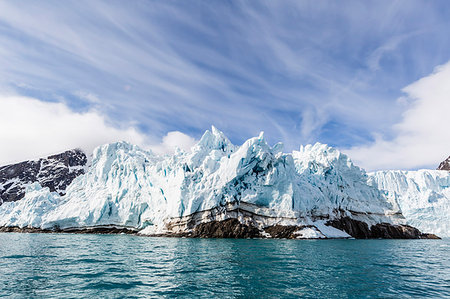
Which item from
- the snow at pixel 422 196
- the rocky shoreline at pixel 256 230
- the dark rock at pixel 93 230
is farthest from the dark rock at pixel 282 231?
the snow at pixel 422 196

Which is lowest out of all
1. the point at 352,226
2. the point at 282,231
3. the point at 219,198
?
the point at 282,231

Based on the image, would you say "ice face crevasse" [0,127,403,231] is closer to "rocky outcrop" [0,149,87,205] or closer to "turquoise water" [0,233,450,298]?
"turquoise water" [0,233,450,298]

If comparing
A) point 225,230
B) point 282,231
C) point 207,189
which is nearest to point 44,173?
point 207,189

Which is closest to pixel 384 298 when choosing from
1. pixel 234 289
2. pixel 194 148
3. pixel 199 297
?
pixel 234 289

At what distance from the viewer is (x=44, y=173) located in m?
158

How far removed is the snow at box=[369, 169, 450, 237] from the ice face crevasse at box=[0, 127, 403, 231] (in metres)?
13.2

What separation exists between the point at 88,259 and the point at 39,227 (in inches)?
1923

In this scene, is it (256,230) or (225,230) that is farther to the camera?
(256,230)

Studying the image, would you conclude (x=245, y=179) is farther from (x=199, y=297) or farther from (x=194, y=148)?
(x=199, y=297)

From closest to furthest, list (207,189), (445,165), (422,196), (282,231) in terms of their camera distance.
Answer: (282,231)
(207,189)
(422,196)
(445,165)

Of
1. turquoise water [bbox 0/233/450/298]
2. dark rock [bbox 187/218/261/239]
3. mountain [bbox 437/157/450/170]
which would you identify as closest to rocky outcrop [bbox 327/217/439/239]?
dark rock [bbox 187/218/261/239]

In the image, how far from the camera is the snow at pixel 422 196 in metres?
80.4

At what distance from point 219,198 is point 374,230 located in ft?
127

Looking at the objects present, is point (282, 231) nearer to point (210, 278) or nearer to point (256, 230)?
point (256, 230)
